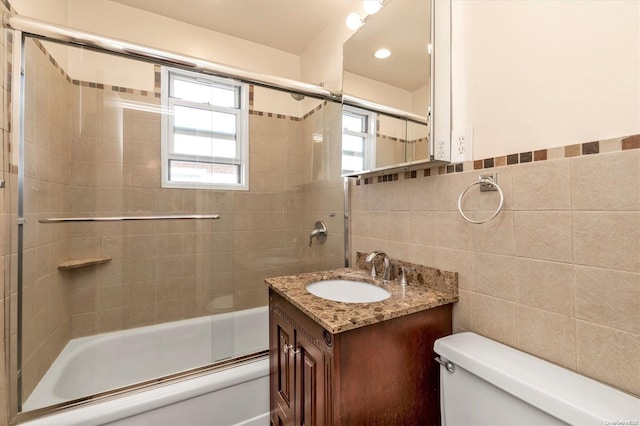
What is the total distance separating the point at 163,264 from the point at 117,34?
5.43 feet

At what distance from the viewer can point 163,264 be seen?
6.31 ft

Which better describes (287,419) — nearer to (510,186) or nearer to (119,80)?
(510,186)

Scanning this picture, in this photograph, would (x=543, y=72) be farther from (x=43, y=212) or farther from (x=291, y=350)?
(x=43, y=212)

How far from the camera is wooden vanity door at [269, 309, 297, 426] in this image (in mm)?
Answer: 1101

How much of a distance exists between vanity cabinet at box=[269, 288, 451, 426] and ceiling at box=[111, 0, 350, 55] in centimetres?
197

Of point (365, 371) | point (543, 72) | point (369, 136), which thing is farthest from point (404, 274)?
point (543, 72)

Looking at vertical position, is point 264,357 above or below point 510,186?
below

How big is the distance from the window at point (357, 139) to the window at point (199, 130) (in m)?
0.75

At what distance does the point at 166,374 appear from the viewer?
1374mm

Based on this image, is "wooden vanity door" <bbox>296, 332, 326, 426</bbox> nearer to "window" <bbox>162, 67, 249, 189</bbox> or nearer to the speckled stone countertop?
the speckled stone countertop

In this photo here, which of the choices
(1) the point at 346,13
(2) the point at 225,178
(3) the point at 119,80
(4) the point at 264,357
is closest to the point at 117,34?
(3) the point at 119,80

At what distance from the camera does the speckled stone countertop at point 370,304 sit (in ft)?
2.78

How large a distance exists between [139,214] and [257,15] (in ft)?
5.43

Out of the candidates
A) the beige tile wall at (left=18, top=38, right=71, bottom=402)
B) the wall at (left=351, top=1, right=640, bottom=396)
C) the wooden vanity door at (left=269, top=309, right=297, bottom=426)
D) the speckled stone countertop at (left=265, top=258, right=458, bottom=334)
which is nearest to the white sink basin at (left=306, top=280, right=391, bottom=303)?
the speckled stone countertop at (left=265, top=258, right=458, bottom=334)
